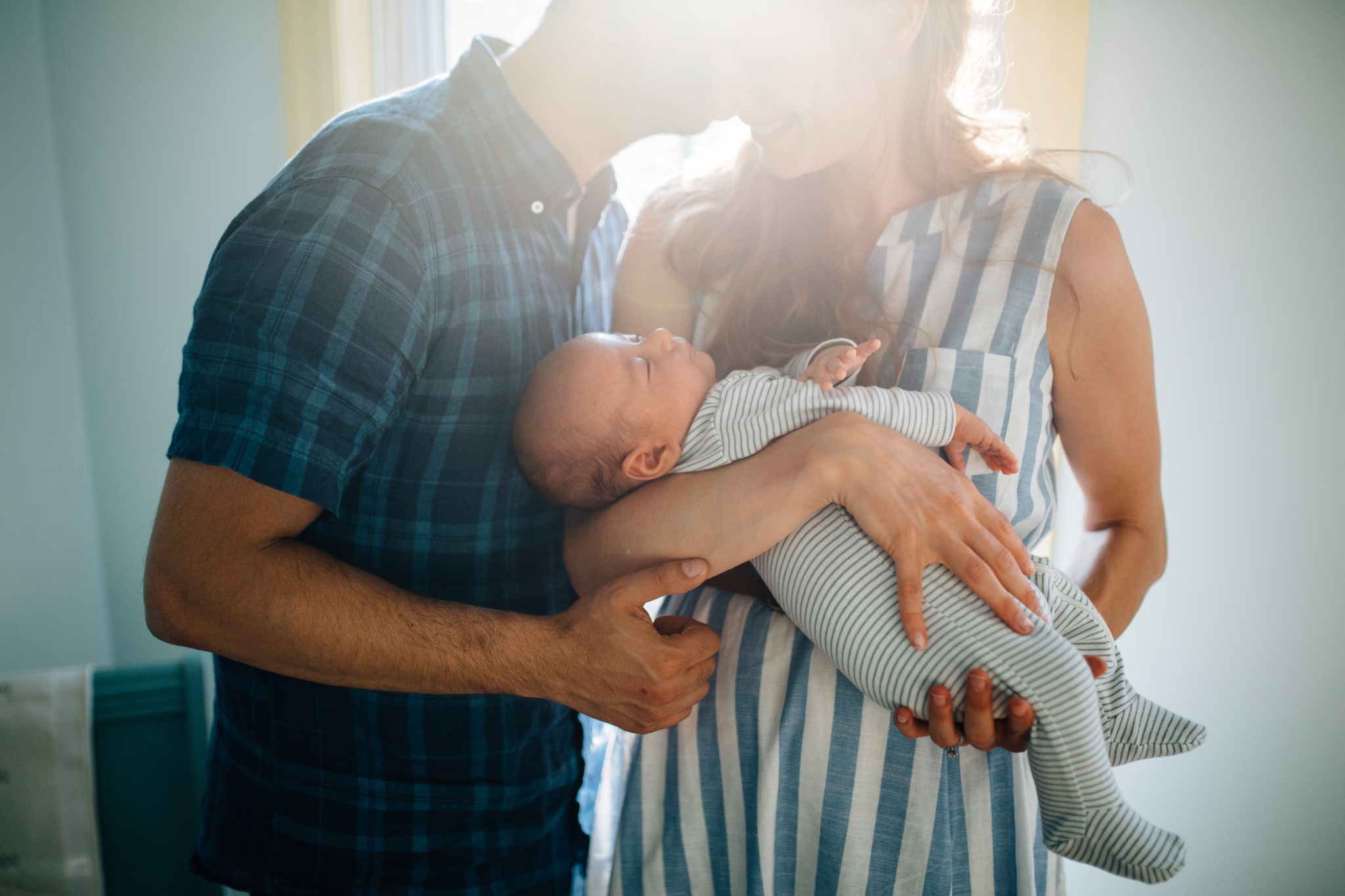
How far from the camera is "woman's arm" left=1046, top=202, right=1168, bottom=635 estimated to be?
3.45ft

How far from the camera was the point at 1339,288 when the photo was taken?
4.83 ft

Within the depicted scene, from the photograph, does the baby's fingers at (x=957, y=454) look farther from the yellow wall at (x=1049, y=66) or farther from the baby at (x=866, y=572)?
the yellow wall at (x=1049, y=66)

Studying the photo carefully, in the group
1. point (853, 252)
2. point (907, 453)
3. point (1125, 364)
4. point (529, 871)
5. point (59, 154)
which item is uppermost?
point (59, 154)

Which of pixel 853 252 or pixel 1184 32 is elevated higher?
pixel 1184 32

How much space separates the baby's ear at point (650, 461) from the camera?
1083 mm

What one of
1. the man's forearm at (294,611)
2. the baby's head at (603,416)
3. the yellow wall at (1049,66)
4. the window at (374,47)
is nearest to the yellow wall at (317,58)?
the window at (374,47)

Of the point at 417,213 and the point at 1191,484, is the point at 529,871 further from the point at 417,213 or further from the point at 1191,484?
the point at 1191,484

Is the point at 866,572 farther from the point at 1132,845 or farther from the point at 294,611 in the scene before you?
the point at 294,611

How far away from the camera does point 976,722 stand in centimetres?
83

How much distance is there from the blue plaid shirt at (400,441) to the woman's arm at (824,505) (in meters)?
0.20

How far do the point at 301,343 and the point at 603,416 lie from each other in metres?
0.43

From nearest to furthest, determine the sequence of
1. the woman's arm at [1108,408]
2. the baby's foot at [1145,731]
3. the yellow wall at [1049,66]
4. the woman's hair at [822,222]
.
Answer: the baby's foot at [1145,731] → the woman's arm at [1108,408] → the woman's hair at [822,222] → the yellow wall at [1049,66]

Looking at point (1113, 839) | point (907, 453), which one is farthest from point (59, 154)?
point (1113, 839)

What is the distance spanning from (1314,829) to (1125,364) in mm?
1373
